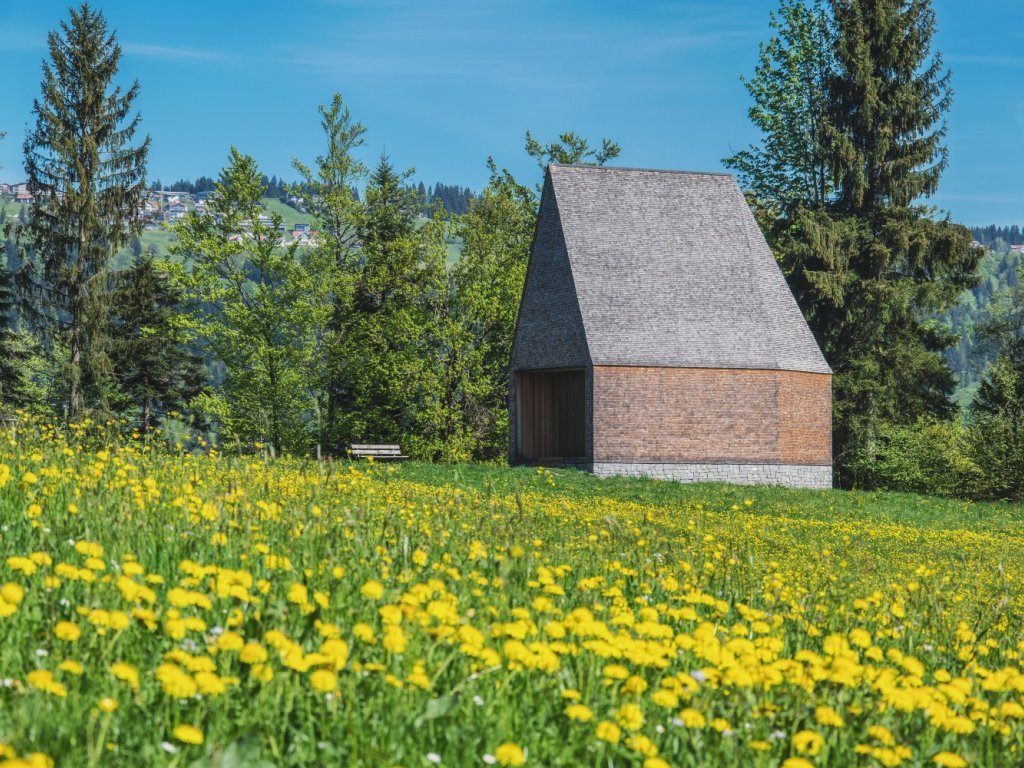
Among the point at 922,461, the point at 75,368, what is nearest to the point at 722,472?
the point at 922,461

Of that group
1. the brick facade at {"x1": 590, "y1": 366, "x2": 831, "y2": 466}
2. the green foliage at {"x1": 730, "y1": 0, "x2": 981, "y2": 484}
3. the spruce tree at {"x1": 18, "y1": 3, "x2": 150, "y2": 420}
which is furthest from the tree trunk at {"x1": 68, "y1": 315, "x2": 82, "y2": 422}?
the green foliage at {"x1": 730, "y1": 0, "x2": 981, "y2": 484}

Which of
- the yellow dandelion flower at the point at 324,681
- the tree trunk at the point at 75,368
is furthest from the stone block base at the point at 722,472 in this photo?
the yellow dandelion flower at the point at 324,681

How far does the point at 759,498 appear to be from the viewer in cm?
2408

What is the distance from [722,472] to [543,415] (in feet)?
20.9

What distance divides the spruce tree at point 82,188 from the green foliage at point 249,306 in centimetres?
396

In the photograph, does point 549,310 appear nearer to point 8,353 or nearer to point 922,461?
point 922,461

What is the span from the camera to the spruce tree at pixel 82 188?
120 ft

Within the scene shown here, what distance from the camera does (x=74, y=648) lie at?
3857 mm

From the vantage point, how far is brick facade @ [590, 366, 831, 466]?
29875 mm

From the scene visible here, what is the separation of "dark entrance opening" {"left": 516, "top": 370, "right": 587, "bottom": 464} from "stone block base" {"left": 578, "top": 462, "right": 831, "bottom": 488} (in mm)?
2914

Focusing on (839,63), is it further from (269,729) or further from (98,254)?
(269,729)

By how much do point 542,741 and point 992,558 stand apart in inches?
610

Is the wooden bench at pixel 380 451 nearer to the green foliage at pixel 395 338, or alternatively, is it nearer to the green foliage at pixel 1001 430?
the green foliage at pixel 395 338

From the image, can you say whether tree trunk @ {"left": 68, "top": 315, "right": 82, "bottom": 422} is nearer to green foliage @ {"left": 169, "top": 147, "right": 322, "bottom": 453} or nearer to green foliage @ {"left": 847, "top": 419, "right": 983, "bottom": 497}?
green foliage @ {"left": 169, "top": 147, "right": 322, "bottom": 453}
